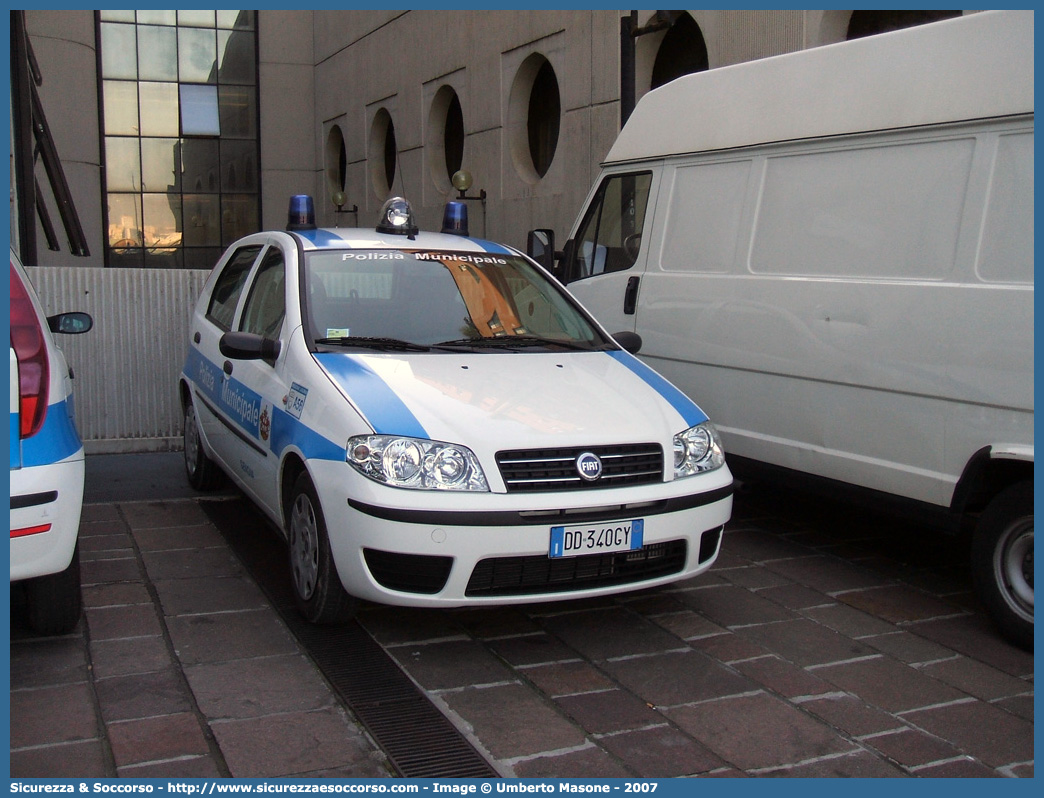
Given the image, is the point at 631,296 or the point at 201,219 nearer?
the point at 631,296

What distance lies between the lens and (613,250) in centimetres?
671

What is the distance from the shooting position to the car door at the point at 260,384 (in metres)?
4.72

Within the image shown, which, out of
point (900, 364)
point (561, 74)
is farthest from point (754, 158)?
point (561, 74)

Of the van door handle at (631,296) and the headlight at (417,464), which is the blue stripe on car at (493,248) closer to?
the van door handle at (631,296)

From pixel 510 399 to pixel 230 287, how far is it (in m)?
2.47

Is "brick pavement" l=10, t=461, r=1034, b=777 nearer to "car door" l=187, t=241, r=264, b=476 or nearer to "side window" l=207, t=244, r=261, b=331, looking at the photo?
"car door" l=187, t=241, r=264, b=476

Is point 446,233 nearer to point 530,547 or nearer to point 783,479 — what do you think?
point 783,479

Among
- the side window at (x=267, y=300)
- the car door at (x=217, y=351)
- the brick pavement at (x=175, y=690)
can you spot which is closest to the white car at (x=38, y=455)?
the brick pavement at (x=175, y=690)

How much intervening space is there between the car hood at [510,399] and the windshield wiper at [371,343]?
0.10 metres

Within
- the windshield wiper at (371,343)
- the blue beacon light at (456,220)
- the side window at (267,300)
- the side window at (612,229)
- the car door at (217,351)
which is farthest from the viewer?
the side window at (612,229)

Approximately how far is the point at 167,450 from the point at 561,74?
7.71m

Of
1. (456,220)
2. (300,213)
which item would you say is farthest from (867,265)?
(300,213)

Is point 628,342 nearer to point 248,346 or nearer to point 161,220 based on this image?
point 248,346
